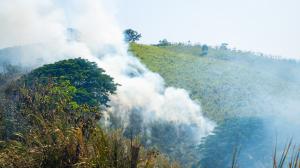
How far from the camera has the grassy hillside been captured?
44.9 m

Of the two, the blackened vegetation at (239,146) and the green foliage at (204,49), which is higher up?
the green foliage at (204,49)

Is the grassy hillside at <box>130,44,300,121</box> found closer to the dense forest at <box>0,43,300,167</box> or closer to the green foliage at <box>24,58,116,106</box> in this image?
the dense forest at <box>0,43,300,167</box>

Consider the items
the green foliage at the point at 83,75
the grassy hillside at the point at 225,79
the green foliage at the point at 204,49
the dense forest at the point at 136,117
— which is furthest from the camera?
the green foliage at the point at 204,49

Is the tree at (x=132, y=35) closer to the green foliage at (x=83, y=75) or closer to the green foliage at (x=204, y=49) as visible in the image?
the green foliage at (x=204, y=49)

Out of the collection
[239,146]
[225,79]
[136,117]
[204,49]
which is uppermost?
[204,49]

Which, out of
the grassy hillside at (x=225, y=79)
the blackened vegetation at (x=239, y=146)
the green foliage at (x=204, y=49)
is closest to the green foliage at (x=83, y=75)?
the blackened vegetation at (x=239, y=146)

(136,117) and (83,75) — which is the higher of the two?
(83,75)

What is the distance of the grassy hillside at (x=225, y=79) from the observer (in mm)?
44875

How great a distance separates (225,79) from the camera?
56312mm

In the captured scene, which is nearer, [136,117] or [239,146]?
[239,146]

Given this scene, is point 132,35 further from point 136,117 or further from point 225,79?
point 136,117

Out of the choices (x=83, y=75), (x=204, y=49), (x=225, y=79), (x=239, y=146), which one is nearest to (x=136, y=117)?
(x=83, y=75)

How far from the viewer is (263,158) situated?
82.3 ft

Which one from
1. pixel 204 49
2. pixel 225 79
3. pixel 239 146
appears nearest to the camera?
pixel 239 146
